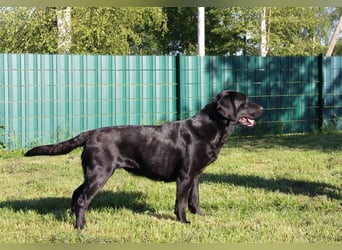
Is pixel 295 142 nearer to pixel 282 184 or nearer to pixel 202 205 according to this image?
pixel 282 184

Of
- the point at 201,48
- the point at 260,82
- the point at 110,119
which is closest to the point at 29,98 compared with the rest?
the point at 110,119

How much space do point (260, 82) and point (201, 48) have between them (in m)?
8.46

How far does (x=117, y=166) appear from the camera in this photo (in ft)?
18.6

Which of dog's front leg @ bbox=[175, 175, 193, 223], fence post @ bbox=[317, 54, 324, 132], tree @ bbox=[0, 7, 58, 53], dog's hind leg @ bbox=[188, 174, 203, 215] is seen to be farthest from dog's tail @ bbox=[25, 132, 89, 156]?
tree @ bbox=[0, 7, 58, 53]

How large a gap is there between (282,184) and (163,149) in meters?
2.54

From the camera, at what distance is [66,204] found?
6523 millimetres

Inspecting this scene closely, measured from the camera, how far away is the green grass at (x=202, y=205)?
5.16 metres

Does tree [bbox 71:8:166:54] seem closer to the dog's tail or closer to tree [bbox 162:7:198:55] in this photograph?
the dog's tail

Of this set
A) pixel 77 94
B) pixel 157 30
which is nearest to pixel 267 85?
pixel 77 94

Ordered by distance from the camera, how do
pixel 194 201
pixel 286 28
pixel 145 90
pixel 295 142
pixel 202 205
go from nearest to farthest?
pixel 194 201 → pixel 202 205 → pixel 295 142 → pixel 145 90 → pixel 286 28

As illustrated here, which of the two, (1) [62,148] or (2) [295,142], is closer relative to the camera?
(1) [62,148]

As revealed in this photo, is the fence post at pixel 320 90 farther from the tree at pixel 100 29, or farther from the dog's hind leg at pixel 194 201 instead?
the dog's hind leg at pixel 194 201

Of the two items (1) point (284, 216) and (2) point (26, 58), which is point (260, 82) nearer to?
(2) point (26, 58)

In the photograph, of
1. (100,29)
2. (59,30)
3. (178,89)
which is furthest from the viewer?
(100,29)
